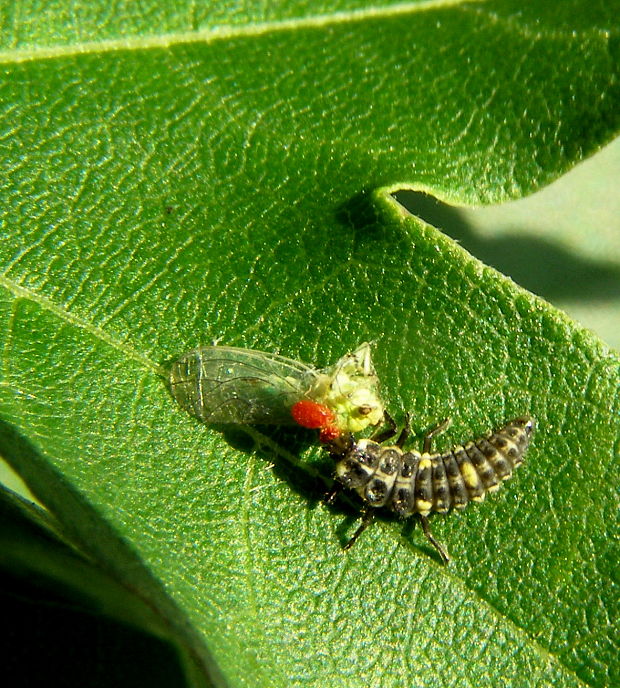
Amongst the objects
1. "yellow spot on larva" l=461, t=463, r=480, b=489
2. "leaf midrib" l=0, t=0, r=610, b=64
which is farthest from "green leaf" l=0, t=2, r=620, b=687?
"yellow spot on larva" l=461, t=463, r=480, b=489

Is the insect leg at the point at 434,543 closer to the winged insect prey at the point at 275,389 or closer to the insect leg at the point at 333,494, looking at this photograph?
the insect leg at the point at 333,494

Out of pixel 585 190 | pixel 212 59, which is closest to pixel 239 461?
pixel 212 59

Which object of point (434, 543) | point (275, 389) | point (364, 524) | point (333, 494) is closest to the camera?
point (434, 543)

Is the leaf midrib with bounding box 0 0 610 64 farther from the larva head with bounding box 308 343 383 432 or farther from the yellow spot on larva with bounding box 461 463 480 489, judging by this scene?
the yellow spot on larva with bounding box 461 463 480 489

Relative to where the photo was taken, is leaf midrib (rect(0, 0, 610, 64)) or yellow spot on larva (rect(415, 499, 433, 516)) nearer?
yellow spot on larva (rect(415, 499, 433, 516))

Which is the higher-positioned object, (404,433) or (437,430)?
(437,430)

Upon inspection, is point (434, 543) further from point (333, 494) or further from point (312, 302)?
point (312, 302)

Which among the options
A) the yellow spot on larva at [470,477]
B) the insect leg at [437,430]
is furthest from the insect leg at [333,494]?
the yellow spot on larva at [470,477]

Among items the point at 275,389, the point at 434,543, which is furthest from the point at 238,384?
the point at 434,543

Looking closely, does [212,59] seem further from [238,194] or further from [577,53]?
[577,53]
